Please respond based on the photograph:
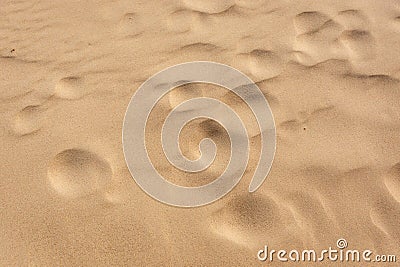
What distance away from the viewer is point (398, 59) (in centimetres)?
212

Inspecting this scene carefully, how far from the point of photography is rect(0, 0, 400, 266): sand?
1548 millimetres

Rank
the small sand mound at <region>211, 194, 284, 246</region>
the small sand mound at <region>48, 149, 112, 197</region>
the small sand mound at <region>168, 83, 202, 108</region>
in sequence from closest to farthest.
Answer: the small sand mound at <region>211, 194, 284, 246</region> < the small sand mound at <region>48, 149, 112, 197</region> < the small sand mound at <region>168, 83, 202, 108</region>

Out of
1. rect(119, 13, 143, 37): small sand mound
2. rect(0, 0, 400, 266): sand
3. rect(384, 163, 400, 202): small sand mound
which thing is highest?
rect(119, 13, 143, 37): small sand mound

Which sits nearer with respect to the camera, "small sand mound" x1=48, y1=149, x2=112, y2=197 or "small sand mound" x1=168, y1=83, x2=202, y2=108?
"small sand mound" x1=48, y1=149, x2=112, y2=197

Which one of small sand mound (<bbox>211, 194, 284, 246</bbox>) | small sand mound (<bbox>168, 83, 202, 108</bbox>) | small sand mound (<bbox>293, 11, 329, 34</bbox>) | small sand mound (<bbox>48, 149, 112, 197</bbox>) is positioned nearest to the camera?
small sand mound (<bbox>211, 194, 284, 246</bbox>)

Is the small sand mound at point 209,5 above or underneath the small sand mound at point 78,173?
above

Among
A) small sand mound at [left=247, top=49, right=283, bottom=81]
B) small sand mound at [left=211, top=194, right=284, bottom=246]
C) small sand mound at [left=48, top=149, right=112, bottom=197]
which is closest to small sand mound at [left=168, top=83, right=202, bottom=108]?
small sand mound at [left=247, top=49, right=283, bottom=81]

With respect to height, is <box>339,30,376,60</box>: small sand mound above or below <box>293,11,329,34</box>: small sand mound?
below

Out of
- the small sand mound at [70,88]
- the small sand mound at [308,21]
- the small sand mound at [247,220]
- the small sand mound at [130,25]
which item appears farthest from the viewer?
the small sand mound at [130,25]

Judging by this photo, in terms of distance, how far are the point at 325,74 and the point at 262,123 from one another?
0.51 metres

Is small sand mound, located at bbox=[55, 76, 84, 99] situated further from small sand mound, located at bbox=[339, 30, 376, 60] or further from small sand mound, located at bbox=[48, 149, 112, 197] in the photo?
small sand mound, located at bbox=[339, 30, 376, 60]

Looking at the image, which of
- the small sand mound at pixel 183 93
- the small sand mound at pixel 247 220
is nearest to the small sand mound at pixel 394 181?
the small sand mound at pixel 247 220

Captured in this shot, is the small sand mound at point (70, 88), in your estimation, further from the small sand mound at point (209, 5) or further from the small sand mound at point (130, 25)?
the small sand mound at point (209, 5)

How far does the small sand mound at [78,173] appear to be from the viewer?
167cm
